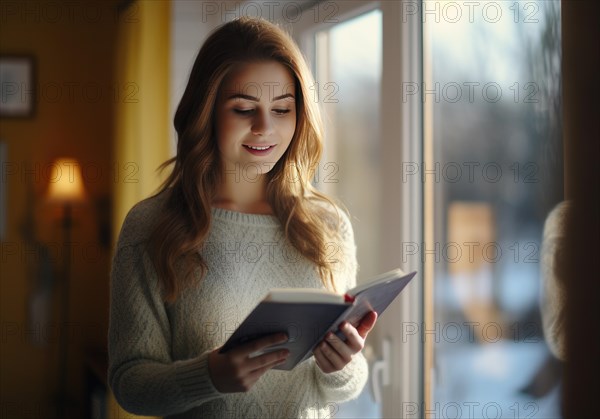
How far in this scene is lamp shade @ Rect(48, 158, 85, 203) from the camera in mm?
1995

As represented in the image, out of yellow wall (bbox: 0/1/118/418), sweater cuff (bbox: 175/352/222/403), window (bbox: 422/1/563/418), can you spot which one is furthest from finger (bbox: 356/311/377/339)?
yellow wall (bbox: 0/1/118/418)

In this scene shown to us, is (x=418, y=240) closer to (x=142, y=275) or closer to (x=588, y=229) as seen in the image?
(x=588, y=229)

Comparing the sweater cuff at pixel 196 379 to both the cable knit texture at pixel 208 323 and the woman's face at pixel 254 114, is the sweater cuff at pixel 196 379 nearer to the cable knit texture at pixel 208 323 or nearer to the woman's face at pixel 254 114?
the cable knit texture at pixel 208 323

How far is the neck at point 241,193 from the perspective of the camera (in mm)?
1415

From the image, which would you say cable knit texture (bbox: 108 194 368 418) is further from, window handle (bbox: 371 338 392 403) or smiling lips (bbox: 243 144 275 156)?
window handle (bbox: 371 338 392 403)

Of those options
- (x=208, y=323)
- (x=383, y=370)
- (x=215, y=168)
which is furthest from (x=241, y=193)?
(x=383, y=370)

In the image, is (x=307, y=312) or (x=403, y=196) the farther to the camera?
(x=403, y=196)

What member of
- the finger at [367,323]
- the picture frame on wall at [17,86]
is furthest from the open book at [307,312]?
the picture frame on wall at [17,86]

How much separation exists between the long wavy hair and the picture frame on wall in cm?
80

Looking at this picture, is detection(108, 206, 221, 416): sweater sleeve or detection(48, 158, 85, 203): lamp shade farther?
detection(48, 158, 85, 203): lamp shade

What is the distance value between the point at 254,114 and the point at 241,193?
7.2 inches

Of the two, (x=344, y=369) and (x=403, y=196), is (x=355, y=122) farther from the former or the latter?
(x=344, y=369)

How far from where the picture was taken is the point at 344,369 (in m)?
1.37

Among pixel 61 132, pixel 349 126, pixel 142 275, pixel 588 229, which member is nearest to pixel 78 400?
pixel 61 132
